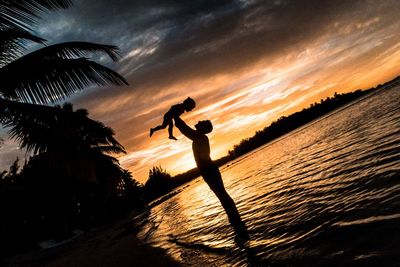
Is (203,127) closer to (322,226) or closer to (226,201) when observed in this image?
(226,201)

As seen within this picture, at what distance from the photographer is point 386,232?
3766 mm

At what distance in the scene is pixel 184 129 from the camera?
6031 mm

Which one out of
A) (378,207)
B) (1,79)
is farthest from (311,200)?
(1,79)

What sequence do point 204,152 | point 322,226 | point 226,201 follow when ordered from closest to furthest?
point 322,226, point 204,152, point 226,201

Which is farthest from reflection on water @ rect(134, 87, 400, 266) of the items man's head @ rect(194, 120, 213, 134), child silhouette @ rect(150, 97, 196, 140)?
child silhouette @ rect(150, 97, 196, 140)

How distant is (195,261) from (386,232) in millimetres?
2868

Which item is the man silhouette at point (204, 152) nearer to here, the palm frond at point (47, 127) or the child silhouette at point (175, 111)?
the child silhouette at point (175, 111)

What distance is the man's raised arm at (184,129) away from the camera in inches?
236

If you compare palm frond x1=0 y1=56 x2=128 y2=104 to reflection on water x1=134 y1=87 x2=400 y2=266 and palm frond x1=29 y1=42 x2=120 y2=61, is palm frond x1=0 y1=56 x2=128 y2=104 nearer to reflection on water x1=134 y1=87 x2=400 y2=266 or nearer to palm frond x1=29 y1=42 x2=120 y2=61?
palm frond x1=29 y1=42 x2=120 y2=61

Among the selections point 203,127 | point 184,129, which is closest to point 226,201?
point 203,127

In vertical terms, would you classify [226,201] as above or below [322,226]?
above

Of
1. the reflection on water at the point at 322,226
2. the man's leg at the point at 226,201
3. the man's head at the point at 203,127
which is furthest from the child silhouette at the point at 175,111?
the reflection on water at the point at 322,226

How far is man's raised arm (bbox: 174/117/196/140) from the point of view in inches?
236

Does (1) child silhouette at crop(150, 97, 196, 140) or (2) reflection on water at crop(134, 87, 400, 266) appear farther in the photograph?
(1) child silhouette at crop(150, 97, 196, 140)
